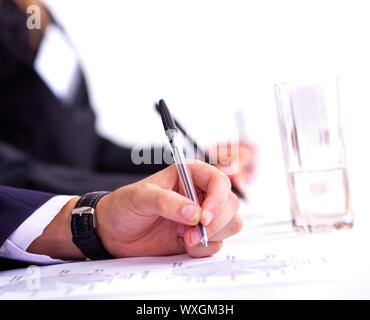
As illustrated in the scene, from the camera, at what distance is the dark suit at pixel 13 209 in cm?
70

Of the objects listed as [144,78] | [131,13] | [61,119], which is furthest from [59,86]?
[131,13]

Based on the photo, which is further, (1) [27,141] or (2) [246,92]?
(2) [246,92]

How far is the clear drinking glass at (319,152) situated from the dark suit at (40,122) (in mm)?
1019

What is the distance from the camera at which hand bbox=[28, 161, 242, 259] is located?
0.60 m

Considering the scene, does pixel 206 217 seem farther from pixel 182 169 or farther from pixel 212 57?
pixel 212 57

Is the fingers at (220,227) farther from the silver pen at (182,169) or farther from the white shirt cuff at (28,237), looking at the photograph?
the white shirt cuff at (28,237)

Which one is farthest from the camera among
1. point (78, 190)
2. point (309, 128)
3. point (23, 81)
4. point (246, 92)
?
point (246, 92)

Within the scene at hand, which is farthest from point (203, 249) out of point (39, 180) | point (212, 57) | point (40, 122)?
point (212, 57)

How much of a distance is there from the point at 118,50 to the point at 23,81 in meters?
0.94

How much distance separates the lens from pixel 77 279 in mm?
577

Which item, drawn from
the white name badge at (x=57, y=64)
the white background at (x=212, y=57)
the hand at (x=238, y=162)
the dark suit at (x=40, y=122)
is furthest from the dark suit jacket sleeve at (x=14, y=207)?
the white name badge at (x=57, y=64)

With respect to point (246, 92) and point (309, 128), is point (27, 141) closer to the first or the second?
point (246, 92)

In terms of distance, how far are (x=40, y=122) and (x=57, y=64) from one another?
0.26m
